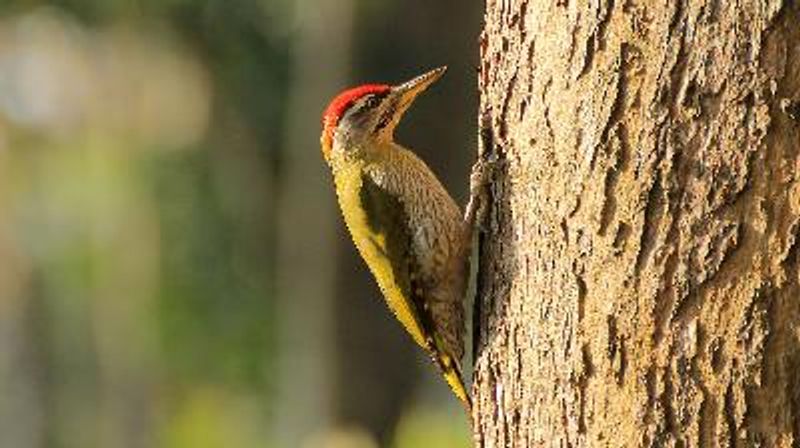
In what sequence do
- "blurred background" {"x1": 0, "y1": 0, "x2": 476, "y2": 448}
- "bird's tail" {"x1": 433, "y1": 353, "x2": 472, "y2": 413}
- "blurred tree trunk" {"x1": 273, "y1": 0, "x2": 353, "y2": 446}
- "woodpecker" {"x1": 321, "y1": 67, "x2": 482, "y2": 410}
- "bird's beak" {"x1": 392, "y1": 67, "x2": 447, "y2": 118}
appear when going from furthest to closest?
"blurred background" {"x1": 0, "y1": 0, "x2": 476, "y2": 448} → "blurred tree trunk" {"x1": 273, "y1": 0, "x2": 353, "y2": 446} → "bird's beak" {"x1": 392, "y1": 67, "x2": 447, "y2": 118} → "woodpecker" {"x1": 321, "y1": 67, "x2": 482, "y2": 410} → "bird's tail" {"x1": 433, "y1": 353, "x2": 472, "y2": 413}

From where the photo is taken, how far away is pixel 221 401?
841 inches

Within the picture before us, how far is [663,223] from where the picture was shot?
4762 mm

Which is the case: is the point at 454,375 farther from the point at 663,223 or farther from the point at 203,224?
the point at 203,224

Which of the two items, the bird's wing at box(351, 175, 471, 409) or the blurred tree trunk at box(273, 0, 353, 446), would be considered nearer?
the bird's wing at box(351, 175, 471, 409)

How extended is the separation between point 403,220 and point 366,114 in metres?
0.39

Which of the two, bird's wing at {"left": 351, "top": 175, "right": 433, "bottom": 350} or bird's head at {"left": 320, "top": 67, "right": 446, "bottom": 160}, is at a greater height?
bird's head at {"left": 320, "top": 67, "right": 446, "bottom": 160}

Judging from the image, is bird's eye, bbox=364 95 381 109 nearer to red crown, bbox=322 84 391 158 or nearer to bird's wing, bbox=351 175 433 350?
red crown, bbox=322 84 391 158

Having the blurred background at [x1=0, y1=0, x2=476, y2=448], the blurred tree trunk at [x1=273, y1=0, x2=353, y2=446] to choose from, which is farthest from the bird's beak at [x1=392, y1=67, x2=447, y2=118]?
the blurred tree trunk at [x1=273, y1=0, x2=353, y2=446]

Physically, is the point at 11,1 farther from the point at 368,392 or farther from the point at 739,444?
the point at 739,444

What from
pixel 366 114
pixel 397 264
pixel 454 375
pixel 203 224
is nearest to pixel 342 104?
pixel 366 114

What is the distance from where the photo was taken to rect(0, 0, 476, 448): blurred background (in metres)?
14.5

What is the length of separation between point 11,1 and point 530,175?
14.4 m

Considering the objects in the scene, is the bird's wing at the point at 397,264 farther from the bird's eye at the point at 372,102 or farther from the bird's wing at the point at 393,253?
the bird's eye at the point at 372,102

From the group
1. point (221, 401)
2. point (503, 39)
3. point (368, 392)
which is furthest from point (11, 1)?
point (503, 39)
